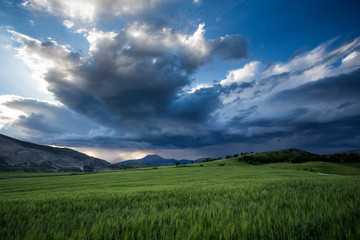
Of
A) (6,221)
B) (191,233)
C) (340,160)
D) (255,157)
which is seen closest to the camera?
(191,233)

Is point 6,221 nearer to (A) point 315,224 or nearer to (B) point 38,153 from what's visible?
(A) point 315,224

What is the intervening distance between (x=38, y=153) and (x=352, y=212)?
9702 inches

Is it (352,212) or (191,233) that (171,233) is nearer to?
(191,233)

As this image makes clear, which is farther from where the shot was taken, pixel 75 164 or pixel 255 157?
pixel 75 164

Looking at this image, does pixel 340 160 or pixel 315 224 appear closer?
pixel 315 224

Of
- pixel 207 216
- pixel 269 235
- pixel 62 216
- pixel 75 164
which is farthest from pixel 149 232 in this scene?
pixel 75 164

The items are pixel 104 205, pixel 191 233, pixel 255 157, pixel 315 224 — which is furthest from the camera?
pixel 255 157

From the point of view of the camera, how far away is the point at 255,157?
81062 millimetres

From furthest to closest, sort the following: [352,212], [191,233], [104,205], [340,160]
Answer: [340,160] < [104,205] < [352,212] < [191,233]

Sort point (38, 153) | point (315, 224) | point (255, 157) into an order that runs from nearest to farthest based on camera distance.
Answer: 1. point (315, 224)
2. point (255, 157)
3. point (38, 153)

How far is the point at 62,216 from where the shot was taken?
9.77 ft

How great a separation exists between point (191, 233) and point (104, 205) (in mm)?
3108

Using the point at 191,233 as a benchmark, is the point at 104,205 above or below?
below

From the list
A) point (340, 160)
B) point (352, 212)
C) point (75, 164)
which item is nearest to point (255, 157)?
point (340, 160)
